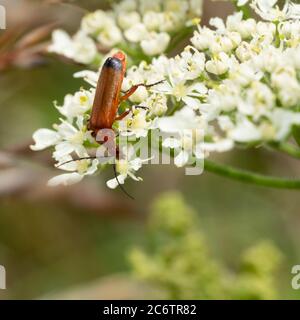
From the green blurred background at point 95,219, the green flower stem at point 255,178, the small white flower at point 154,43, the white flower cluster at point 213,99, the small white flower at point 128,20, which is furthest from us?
the green blurred background at point 95,219

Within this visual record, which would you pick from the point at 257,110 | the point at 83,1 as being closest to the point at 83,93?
the point at 257,110

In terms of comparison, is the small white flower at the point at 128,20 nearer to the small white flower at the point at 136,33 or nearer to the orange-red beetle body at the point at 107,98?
the small white flower at the point at 136,33

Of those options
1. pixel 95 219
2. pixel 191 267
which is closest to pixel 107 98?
pixel 191 267

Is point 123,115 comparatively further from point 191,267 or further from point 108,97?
point 191,267

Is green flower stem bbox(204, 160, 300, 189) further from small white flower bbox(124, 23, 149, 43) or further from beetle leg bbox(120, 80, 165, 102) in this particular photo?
small white flower bbox(124, 23, 149, 43)

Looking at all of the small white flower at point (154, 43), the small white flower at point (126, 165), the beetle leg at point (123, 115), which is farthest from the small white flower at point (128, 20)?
the small white flower at point (126, 165)
